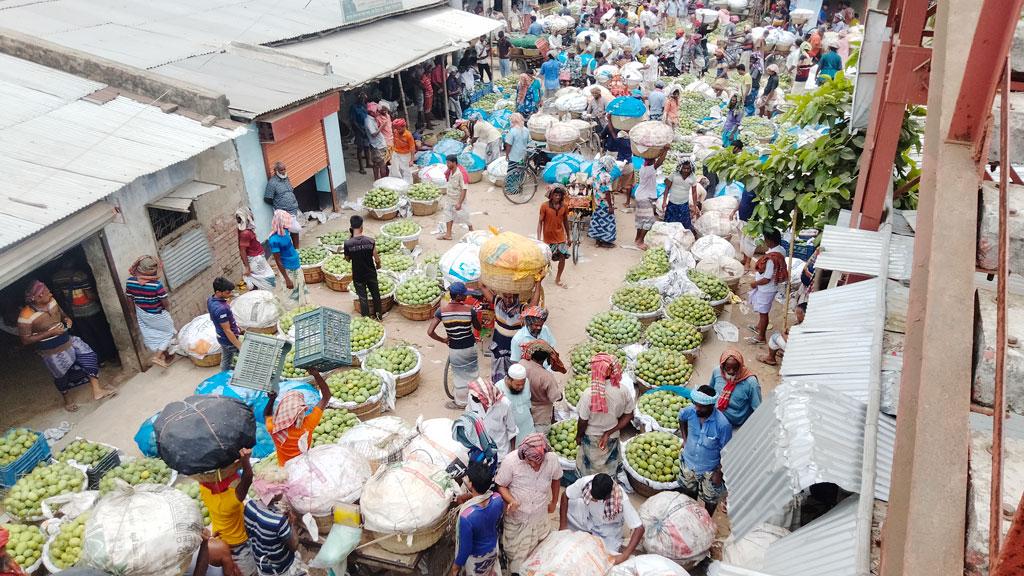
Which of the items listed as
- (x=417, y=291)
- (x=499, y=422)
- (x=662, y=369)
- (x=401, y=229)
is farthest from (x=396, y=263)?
(x=499, y=422)

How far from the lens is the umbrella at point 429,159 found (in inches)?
551

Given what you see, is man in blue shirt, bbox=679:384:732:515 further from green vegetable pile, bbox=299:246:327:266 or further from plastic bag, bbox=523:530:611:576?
green vegetable pile, bbox=299:246:327:266

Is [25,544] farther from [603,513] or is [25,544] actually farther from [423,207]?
[423,207]

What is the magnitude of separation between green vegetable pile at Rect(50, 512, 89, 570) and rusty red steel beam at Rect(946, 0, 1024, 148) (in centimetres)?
608

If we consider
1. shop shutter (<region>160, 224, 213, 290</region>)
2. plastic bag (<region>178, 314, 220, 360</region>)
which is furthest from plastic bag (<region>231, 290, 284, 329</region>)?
shop shutter (<region>160, 224, 213, 290</region>)

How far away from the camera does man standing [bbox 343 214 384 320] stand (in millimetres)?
8625

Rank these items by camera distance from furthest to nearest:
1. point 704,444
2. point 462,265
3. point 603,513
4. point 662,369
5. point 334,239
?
1. point 334,239
2. point 462,265
3. point 662,369
4. point 704,444
5. point 603,513

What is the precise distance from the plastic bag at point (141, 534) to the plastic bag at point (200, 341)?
146 inches

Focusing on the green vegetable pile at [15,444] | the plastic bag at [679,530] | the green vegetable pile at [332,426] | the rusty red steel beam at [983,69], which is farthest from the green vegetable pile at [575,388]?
the green vegetable pile at [15,444]

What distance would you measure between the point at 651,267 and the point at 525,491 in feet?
17.8

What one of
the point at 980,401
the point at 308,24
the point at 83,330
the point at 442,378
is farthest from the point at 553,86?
the point at 980,401

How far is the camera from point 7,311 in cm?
838

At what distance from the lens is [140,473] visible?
617cm

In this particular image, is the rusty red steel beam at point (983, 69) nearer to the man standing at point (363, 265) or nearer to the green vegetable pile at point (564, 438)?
the green vegetable pile at point (564, 438)
